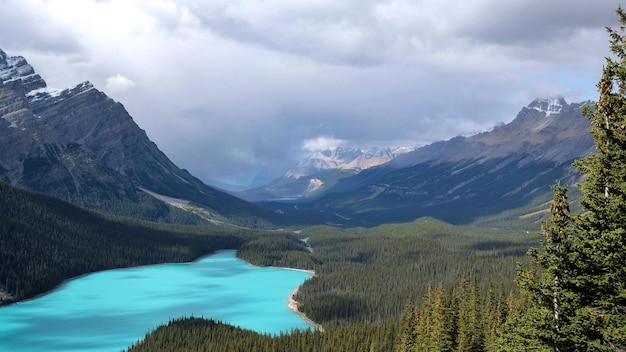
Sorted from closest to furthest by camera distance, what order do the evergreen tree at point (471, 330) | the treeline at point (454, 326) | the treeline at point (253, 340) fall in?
1. the treeline at point (454, 326)
2. the evergreen tree at point (471, 330)
3. the treeline at point (253, 340)

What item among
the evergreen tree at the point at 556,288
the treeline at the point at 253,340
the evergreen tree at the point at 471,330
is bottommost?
the treeline at the point at 253,340

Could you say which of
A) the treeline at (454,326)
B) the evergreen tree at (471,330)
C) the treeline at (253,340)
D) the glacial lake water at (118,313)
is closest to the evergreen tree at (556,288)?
the treeline at (454,326)

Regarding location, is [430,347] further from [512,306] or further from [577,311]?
[577,311]

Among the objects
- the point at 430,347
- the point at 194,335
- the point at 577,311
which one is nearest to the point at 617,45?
the point at 577,311

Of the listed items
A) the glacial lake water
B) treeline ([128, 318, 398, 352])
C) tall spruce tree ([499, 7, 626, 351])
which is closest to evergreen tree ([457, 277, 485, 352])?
treeline ([128, 318, 398, 352])

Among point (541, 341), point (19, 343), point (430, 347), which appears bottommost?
point (19, 343)

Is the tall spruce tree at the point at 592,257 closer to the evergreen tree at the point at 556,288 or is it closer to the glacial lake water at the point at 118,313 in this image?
the evergreen tree at the point at 556,288
